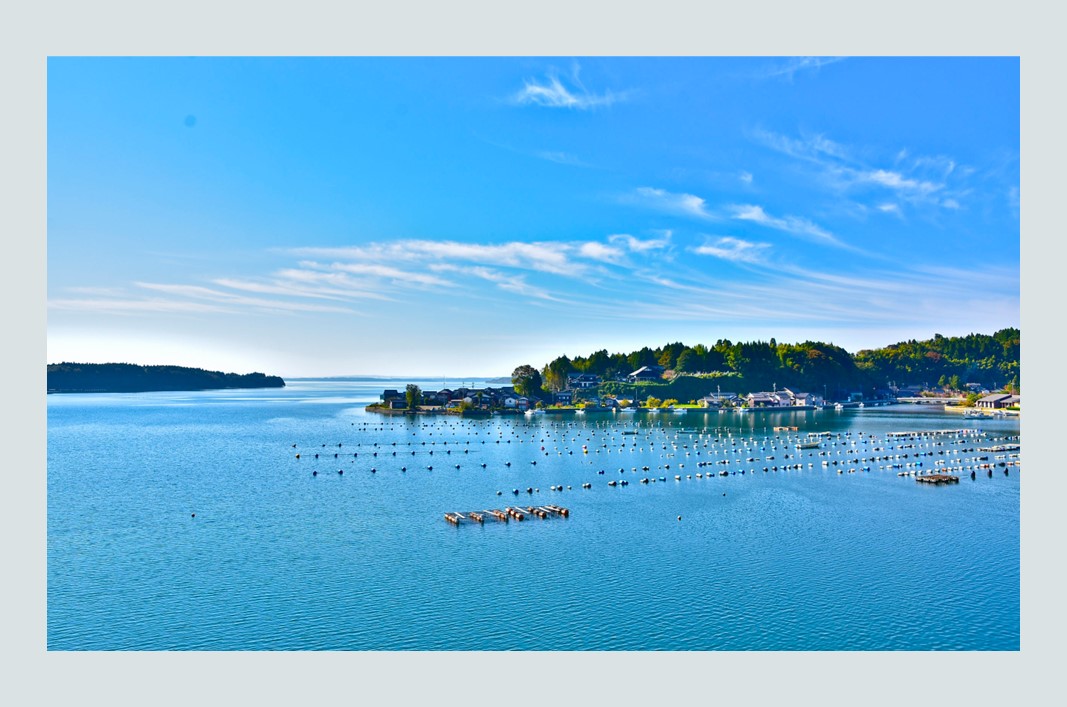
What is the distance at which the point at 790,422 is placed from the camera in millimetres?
81688

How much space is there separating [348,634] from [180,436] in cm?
5657

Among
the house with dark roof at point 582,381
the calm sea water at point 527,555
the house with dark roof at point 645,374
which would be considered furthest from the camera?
the house with dark roof at point 645,374

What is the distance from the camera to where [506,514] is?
30.8 m

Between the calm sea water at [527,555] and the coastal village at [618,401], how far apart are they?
44780 mm

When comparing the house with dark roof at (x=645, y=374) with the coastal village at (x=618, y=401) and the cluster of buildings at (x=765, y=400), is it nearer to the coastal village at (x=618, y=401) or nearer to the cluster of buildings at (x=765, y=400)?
the coastal village at (x=618, y=401)

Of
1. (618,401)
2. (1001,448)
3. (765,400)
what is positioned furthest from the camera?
(618,401)

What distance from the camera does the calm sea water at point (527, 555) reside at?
18.3m

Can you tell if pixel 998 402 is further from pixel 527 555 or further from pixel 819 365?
pixel 527 555

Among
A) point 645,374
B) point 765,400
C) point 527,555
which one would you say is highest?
point 645,374

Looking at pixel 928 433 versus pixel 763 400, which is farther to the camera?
pixel 763 400

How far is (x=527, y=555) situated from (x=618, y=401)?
83.0 meters

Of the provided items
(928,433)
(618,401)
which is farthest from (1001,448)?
(618,401)

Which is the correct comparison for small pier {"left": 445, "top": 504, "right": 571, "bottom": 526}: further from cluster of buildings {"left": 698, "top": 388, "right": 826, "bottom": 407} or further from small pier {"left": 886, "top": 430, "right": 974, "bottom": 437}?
cluster of buildings {"left": 698, "top": 388, "right": 826, "bottom": 407}

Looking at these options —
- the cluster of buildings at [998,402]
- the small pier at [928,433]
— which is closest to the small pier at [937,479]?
the small pier at [928,433]
